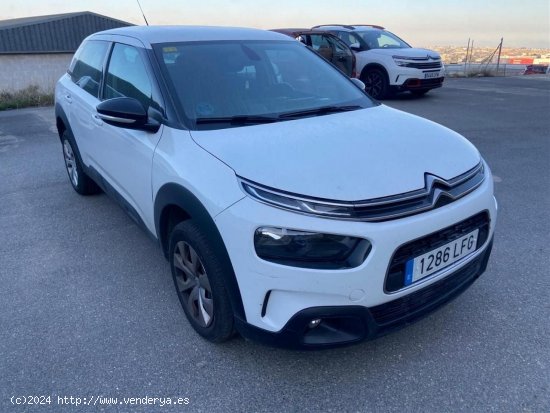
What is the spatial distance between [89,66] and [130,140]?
1604 mm

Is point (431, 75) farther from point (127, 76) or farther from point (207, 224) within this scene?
point (207, 224)

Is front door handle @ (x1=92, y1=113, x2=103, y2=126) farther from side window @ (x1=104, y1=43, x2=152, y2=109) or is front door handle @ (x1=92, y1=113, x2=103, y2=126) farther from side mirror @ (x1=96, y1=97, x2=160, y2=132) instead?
side mirror @ (x1=96, y1=97, x2=160, y2=132)

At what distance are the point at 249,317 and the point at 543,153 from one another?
574 centimetres

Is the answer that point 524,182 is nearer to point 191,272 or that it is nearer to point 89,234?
point 191,272

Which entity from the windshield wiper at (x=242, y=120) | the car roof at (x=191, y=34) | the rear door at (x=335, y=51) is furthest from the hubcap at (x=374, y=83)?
the windshield wiper at (x=242, y=120)

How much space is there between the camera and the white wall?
70.3 feet

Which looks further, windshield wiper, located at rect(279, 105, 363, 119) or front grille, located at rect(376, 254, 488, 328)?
windshield wiper, located at rect(279, 105, 363, 119)

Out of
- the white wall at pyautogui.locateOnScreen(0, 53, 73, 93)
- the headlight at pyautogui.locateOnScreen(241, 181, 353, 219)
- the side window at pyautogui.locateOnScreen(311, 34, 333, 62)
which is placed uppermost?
the side window at pyautogui.locateOnScreen(311, 34, 333, 62)

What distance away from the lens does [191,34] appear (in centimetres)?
316

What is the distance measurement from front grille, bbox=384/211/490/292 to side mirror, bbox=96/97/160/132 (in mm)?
1537

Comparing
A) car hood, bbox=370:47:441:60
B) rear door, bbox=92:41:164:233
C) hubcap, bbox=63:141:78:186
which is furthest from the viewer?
car hood, bbox=370:47:441:60

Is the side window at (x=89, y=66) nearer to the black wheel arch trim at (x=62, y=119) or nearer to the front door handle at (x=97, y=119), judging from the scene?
the front door handle at (x=97, y=119)

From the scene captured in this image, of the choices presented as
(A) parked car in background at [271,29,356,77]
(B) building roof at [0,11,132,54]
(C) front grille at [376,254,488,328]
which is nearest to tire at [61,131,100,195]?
(C) front grille at [376,254,488,328]

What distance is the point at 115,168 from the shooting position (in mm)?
3297
